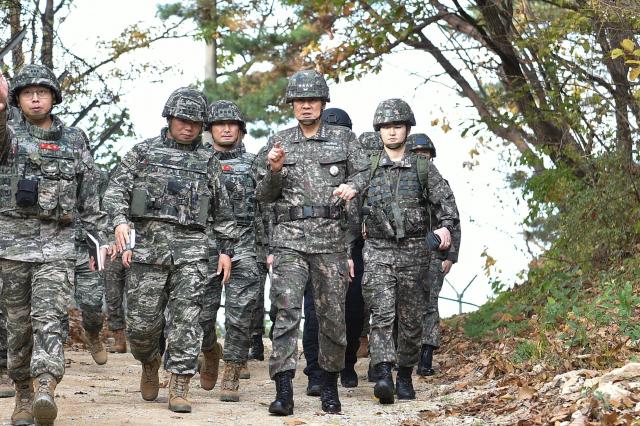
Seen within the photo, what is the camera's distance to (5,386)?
9578mm

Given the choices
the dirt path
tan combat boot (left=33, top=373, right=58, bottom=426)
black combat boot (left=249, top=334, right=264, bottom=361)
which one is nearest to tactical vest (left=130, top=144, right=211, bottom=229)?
the dirt path

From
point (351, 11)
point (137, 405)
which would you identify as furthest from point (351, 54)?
point (137, 405)

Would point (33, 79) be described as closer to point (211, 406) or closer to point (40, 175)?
point (40, 175)

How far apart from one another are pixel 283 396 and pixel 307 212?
4.52 feet

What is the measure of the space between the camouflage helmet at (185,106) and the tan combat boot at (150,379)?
1916 mm

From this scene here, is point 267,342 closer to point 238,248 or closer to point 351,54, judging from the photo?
point 351,54

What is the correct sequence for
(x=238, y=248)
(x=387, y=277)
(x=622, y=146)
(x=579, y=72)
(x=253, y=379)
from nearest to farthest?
(x=387, y=277), (x=238, y=248), (x=253, y=379), (x=622, y=146), (x=579, y=72)

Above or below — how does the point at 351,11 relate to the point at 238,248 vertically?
above

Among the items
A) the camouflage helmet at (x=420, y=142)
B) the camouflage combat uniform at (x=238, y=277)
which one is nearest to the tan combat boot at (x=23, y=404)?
the camouflage combat uniform at (x=238, y=277)

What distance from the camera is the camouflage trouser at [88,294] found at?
13.0 m

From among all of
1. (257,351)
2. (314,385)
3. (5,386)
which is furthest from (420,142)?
(5,386)

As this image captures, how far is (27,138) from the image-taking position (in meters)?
8.33

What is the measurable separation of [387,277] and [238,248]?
148cm

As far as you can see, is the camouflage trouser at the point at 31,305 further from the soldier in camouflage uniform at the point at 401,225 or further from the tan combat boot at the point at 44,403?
the soldier in camouflage uniform at the point at 401,225
